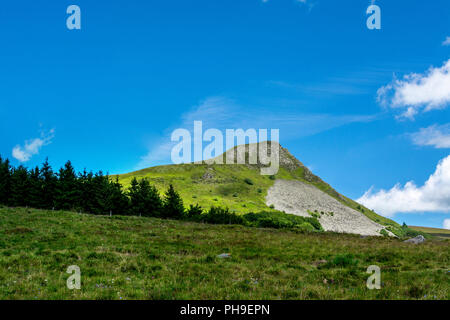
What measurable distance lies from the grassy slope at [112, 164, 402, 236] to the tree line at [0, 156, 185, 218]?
38478 mm

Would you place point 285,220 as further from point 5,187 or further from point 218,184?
point 5,187

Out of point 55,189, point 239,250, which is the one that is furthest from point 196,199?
point 239,250

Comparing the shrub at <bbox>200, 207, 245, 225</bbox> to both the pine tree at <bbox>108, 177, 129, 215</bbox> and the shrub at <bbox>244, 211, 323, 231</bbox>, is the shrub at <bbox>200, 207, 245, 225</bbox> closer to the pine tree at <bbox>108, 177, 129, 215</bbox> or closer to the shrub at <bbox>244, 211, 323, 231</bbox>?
the shrub at <bbox>244, 211, 323, 231</bbox>

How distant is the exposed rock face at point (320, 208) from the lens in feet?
410

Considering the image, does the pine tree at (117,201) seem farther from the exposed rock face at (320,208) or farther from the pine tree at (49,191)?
the exposed rock face at (320,208)

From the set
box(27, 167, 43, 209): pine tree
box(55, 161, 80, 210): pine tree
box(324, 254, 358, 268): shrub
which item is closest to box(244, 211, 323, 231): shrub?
box(55, 161, 80, 210): pine tree

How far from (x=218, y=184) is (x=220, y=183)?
315 cm

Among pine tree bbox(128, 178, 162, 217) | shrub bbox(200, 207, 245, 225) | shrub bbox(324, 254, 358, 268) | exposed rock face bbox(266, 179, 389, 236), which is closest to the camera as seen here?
shrub bbox(324, 254, 358, 268)

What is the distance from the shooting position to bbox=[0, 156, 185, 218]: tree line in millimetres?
58438

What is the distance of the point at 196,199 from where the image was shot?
107 m

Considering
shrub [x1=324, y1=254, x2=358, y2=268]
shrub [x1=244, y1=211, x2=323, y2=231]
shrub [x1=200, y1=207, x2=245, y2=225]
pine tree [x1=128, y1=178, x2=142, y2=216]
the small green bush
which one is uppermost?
the small green bush

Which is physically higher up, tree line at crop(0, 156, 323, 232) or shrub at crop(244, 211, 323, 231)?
tree line at crop(0, 156, 323, 232)
